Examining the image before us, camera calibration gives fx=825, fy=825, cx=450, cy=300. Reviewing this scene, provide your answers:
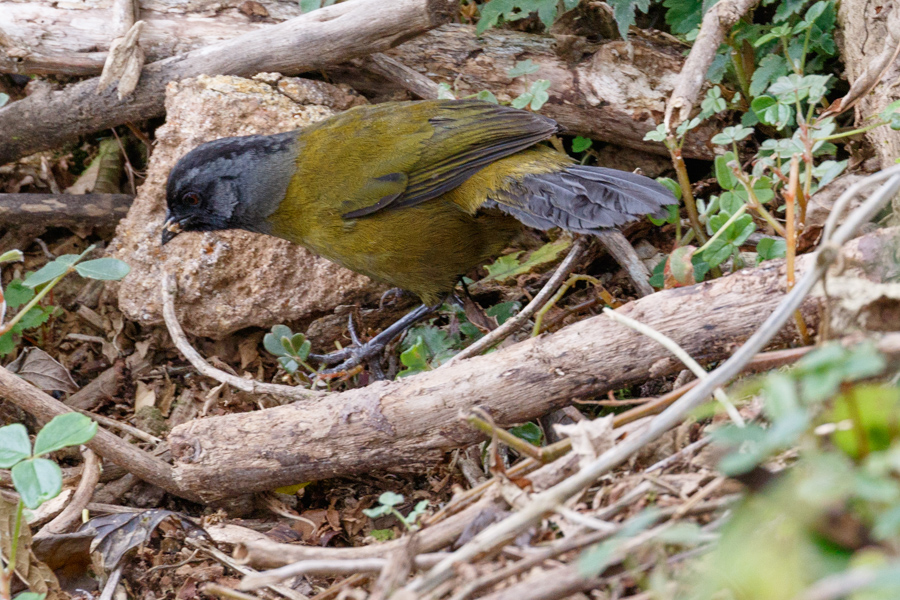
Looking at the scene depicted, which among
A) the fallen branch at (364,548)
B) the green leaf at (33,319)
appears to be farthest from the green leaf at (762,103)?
the green leaf at (33,319)

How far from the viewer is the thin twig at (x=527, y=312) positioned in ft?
11.1

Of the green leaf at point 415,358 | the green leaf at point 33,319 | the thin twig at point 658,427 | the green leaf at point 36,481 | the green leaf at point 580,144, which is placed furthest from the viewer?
the green leaf at point 580,144

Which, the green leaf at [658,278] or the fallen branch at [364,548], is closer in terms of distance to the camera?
the fallen branch at [364,548]

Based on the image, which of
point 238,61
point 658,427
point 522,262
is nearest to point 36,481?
point 658,427

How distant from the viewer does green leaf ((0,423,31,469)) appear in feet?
8.24

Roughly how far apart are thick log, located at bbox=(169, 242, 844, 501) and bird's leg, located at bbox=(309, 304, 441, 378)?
1172mm

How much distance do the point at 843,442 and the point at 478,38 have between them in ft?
12.4

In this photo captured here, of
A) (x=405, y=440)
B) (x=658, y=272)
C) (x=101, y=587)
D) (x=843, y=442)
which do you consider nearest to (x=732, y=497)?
(x=843, y=442)

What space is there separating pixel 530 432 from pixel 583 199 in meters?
1.07

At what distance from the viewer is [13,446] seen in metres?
2.54

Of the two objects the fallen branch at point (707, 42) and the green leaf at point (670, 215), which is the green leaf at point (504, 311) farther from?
the fallen branch at point (707, 42)

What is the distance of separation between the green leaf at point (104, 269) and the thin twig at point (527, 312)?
1321mm

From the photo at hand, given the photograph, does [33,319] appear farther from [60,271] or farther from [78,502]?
[78,502]

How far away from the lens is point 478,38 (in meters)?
4.61
